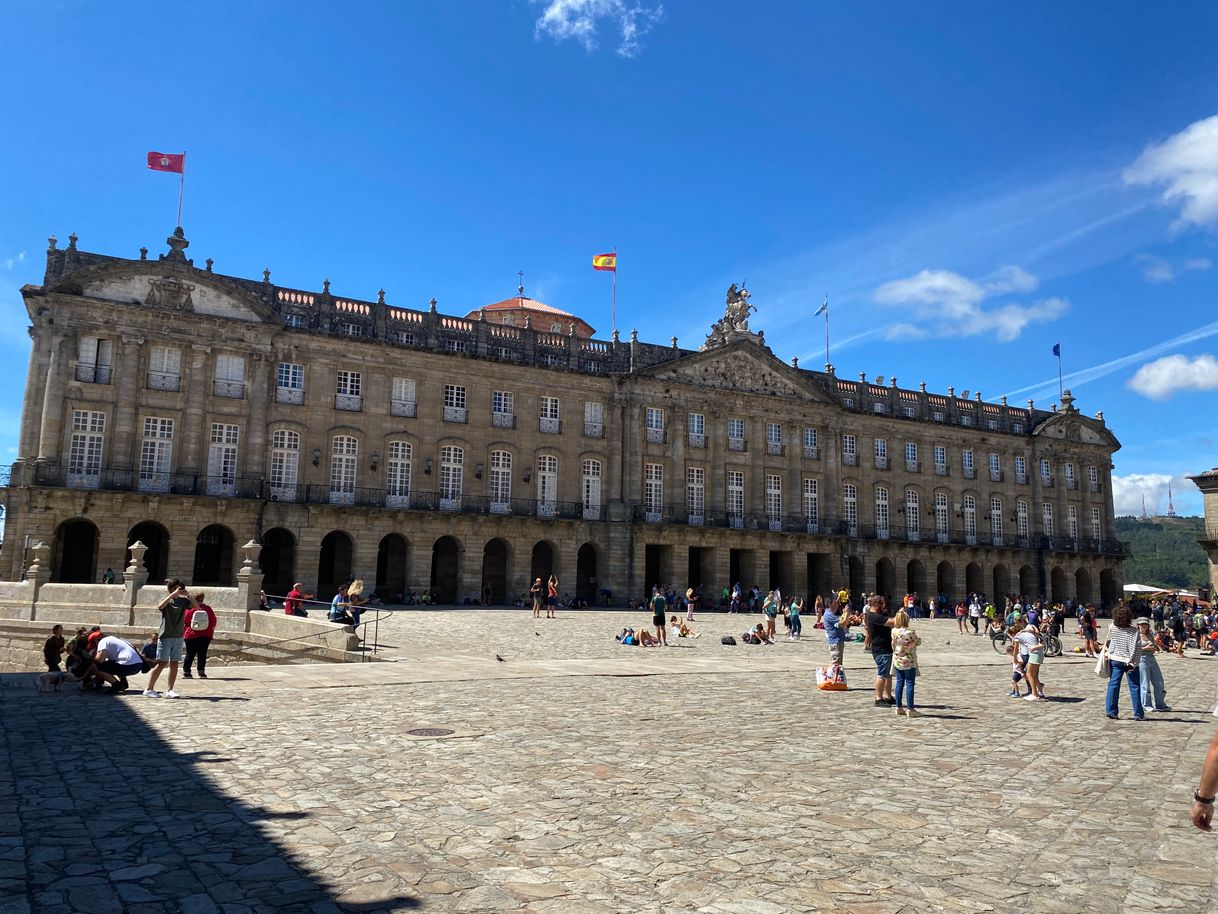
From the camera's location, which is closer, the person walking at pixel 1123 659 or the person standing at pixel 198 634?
the person walking at pixel 1123 659

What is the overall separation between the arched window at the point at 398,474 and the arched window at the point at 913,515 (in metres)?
30.1

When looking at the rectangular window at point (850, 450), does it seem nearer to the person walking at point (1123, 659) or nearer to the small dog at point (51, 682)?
the person walking at point (1123, 659)

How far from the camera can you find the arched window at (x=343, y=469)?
3815 centimetres

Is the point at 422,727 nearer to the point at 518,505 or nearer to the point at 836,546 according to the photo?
the point at 518,505

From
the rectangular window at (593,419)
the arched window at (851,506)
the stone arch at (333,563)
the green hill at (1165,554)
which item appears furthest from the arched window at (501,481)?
the green hill at (1165,554)

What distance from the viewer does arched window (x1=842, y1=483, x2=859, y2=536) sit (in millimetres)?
51072

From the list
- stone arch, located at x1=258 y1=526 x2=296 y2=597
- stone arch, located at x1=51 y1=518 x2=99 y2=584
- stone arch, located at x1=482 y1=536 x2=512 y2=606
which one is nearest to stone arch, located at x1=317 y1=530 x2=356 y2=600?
stone arch, located at x1=258 y1=526 x2=296 y2=597

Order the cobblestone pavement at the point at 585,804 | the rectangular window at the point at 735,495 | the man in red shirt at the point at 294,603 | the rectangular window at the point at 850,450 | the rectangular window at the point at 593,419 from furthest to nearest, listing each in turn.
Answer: the rectangular window at the point at 850,450
the rectangular window at the point at 735,495
the rectangular window at the point at 593,419
the man in red shirt at the point at 294,603
the cobblestone pavement at the point at 585,804

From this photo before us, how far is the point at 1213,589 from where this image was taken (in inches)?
1880

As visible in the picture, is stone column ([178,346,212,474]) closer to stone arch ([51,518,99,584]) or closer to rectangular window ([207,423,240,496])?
rectangular window ([207,423,240,496])

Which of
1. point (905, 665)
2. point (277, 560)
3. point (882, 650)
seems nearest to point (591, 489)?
point (277, 560)

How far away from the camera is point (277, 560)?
3825 cm

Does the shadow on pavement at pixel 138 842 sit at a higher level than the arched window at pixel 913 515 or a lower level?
lower

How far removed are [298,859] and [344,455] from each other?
112 feet
